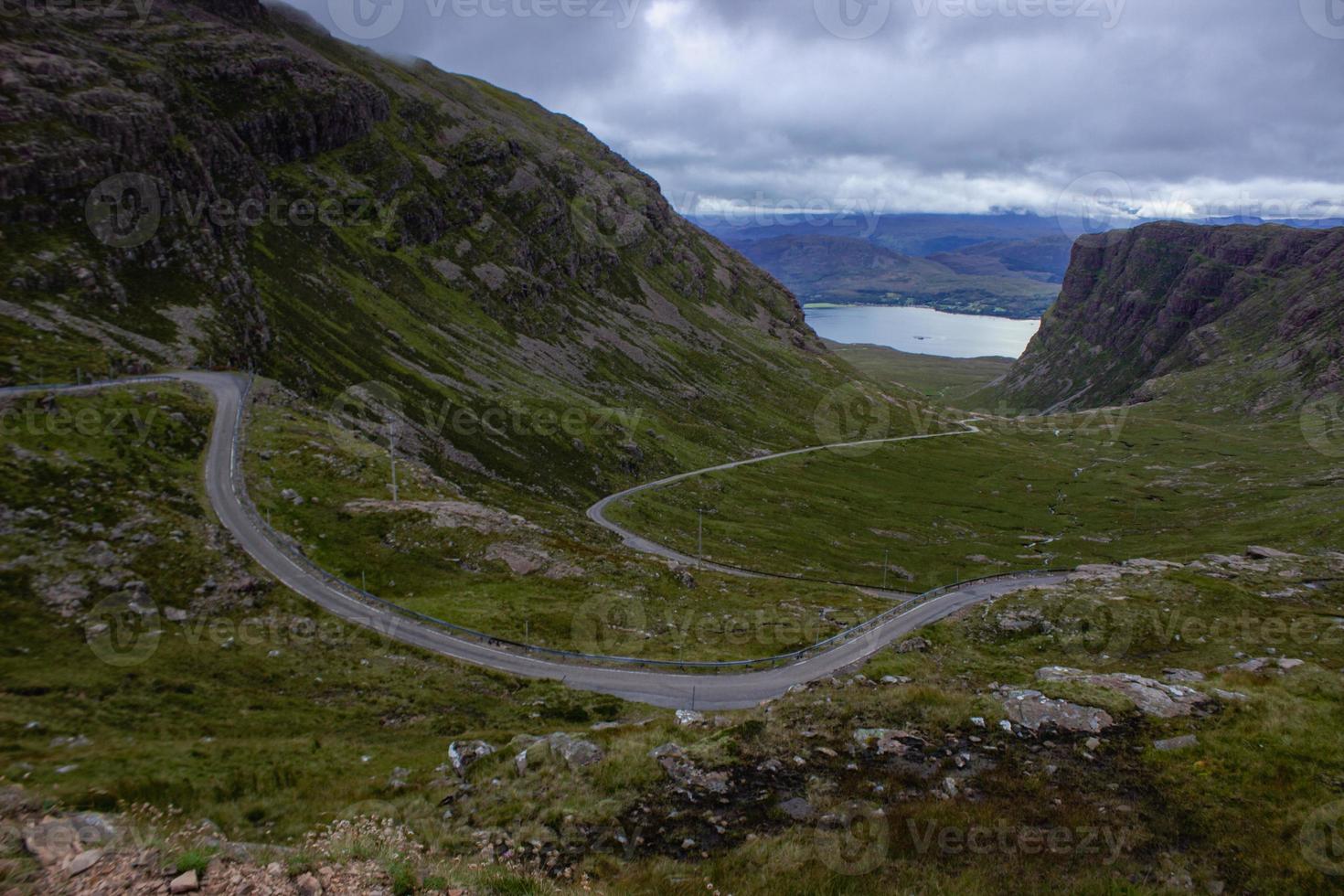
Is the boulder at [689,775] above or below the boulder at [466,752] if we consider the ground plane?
above

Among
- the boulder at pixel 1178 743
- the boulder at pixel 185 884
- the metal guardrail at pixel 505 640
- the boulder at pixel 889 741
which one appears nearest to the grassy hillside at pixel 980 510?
the metal guardrail at pixel 505 640

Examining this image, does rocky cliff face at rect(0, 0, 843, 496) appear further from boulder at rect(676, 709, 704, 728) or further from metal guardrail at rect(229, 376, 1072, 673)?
boulder at rect(676, 709, 704, 728)

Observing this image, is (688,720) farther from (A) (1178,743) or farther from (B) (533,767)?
(A) (1178,743)

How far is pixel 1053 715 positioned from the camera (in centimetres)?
2200

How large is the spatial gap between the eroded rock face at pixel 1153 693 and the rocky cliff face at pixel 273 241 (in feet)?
254

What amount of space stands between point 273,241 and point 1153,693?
149183 millimetres

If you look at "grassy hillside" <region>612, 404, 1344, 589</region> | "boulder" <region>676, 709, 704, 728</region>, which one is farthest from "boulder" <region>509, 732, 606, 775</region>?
"grassy hillside" <region>612, 404, 1344, 589</region>

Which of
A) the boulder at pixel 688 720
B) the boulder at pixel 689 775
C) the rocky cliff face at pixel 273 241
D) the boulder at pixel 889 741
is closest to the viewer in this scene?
the boulder at pixel 689 775

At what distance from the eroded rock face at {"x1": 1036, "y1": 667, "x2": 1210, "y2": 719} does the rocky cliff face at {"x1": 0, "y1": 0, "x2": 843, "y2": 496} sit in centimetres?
7748

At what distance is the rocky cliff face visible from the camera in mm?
76625

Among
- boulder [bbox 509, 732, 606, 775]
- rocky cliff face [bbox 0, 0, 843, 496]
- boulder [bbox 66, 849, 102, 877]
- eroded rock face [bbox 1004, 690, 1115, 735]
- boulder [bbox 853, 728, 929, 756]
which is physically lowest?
boulder [bbox 509, 732, 606, 775]

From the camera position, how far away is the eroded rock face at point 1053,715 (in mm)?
21328

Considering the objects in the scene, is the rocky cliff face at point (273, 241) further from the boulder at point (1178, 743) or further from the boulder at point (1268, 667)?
the boulder at point (1268, 667)

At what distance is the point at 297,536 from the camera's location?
48000mm
